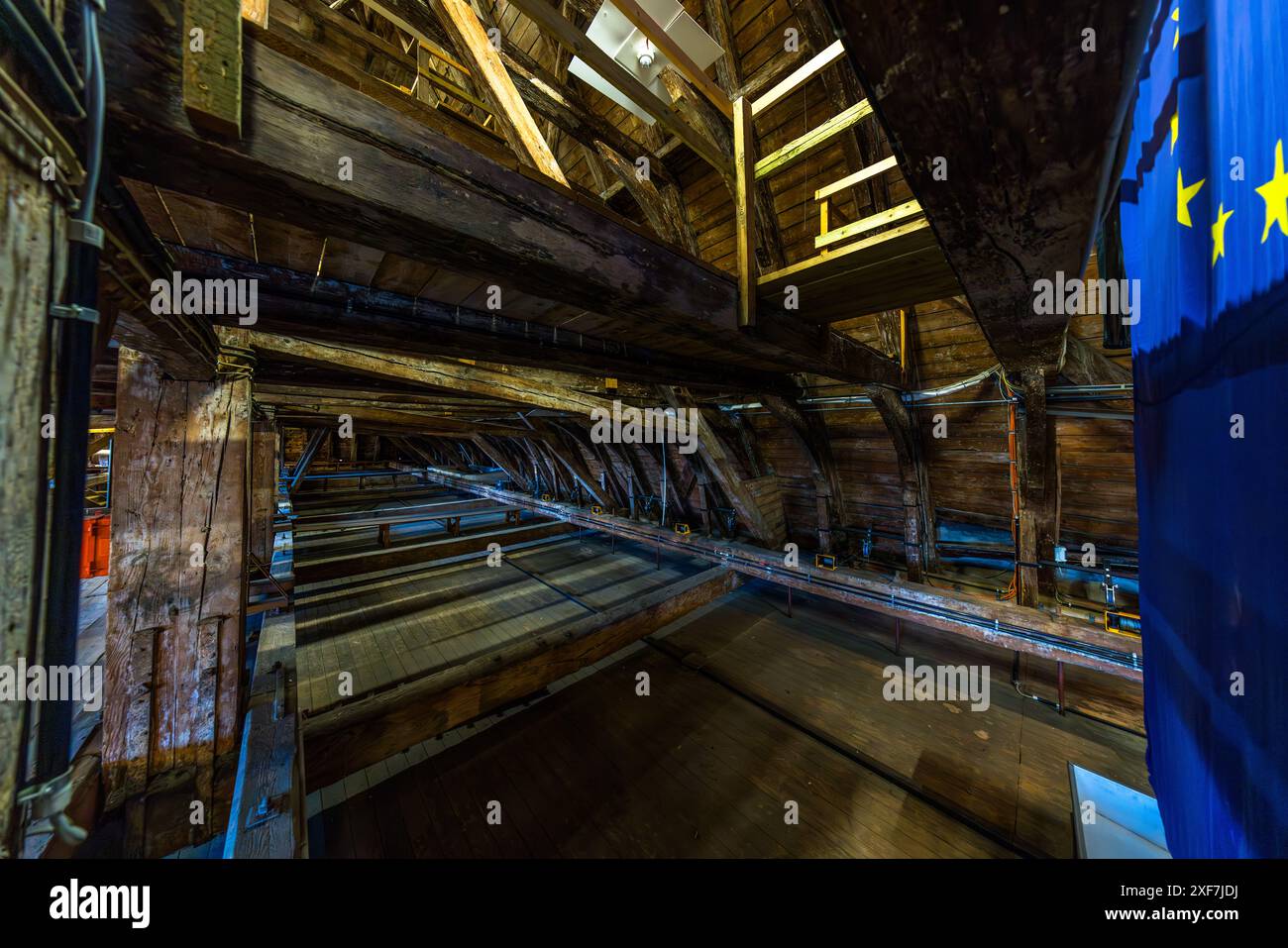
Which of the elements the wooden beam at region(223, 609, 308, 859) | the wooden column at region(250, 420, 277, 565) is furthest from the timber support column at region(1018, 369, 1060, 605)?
the wooden column at region(250, 420, 277, 565)

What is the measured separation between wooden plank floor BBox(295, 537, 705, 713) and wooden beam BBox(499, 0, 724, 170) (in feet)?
17.5

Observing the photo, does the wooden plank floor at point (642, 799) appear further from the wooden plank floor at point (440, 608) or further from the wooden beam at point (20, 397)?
the wooden beam at point (20, 397)

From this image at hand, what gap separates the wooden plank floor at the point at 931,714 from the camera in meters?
3.27

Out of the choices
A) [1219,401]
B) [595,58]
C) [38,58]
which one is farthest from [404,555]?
[1219,401]

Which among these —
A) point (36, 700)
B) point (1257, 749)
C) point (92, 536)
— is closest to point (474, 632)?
point (36, 700)

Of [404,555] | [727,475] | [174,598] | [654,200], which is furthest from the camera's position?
[404,555]

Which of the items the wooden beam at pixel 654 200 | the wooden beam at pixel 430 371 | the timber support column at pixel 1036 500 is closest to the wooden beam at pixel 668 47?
the wooden beam at pixel 654 200

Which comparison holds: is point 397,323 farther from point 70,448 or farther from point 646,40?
point 646,40

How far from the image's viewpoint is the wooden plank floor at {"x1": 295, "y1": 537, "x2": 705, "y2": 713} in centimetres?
479

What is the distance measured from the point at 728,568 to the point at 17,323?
6218 mm

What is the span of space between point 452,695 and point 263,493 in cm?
472

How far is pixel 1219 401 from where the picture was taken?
1.09 metres
